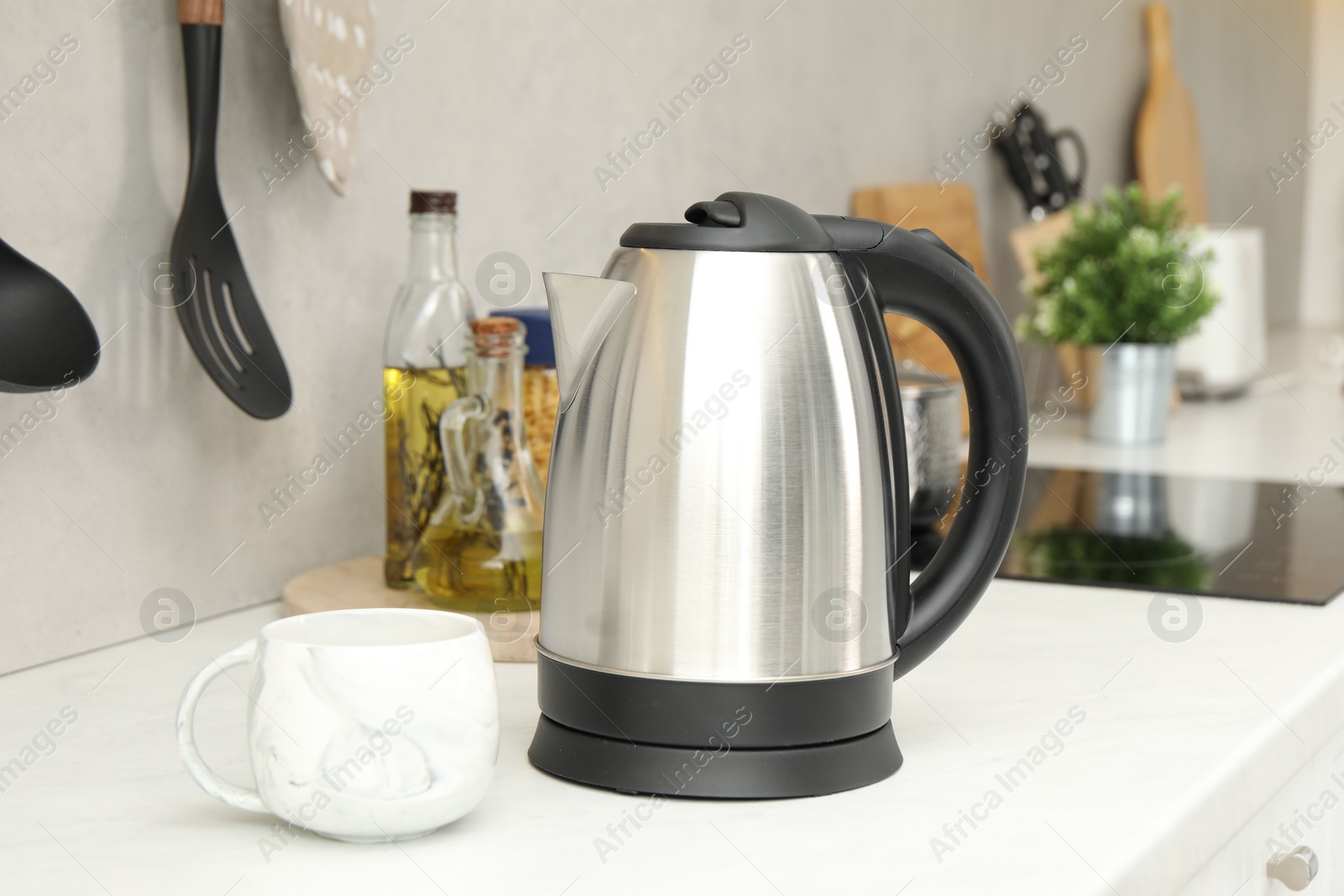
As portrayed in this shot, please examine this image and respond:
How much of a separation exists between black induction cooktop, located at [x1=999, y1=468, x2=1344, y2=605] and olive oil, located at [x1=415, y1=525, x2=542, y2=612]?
361mm

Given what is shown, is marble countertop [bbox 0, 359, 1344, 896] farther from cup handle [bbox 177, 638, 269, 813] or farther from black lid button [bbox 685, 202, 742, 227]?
black lid button [bbox 685, 202, 742, 227]

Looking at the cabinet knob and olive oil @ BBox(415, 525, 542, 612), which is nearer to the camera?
the cabinet knob

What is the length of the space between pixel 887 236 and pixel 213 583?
51 cm

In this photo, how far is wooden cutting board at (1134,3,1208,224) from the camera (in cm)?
230

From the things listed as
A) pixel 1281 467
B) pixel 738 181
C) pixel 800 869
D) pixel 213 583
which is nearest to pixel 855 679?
pixel 800 869

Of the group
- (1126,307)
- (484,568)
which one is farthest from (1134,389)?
(484,568)

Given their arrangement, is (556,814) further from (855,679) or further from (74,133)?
(74,133)

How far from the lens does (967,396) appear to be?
1.91ft

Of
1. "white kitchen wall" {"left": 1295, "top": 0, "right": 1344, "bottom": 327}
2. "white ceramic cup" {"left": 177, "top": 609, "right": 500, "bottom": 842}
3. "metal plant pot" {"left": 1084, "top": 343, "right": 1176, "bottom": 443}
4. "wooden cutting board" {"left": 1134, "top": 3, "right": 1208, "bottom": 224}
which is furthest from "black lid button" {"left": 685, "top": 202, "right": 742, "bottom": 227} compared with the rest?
"white kitchen wall" {"left": 1295, "top": 0, "right": 1344, "bottom": 327}

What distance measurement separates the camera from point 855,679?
22.0 inches

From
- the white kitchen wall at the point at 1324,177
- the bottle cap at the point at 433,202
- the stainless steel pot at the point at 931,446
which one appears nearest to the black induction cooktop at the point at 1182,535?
the stainless steel pot at the point at 931,446

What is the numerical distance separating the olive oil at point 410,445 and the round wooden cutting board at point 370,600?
23 mm

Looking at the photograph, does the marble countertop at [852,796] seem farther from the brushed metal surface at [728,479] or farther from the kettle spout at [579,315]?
the kettle spout at [579,315]

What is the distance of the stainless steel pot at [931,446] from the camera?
1021 mm
